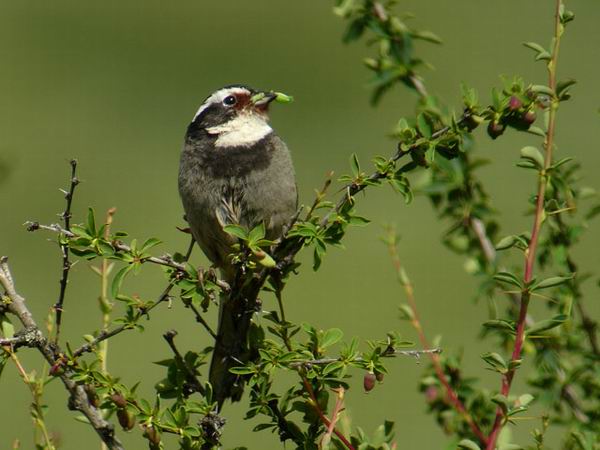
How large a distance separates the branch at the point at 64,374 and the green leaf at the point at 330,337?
1.58 ft

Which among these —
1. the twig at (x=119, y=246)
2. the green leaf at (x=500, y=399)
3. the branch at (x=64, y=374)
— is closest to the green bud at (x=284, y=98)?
the twig at (x=119, y=246)

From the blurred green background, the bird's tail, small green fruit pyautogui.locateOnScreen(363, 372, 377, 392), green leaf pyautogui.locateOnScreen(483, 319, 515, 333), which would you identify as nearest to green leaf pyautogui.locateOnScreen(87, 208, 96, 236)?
the bird's tail

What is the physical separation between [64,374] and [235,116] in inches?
69.9

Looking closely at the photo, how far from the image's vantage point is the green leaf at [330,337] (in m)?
2.38

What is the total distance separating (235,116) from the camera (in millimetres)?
3955

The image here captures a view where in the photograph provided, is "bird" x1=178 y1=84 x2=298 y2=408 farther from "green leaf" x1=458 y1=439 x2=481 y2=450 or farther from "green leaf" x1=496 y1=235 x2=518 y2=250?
"green leaf" x1=458 y1=439 x2=481 y2=450

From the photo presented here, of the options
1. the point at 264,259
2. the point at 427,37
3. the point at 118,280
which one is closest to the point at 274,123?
the point at 427,37

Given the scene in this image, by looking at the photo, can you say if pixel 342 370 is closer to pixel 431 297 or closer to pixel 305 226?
pixel 305 226

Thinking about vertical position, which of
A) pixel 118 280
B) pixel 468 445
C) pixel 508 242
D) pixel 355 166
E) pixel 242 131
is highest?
pixel 242 131

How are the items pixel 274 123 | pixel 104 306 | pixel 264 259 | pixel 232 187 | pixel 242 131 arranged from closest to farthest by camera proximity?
pixel 264 259 < pixel 104 306 < pixel 232 187 < pixel 242 131 < pixel 274 123

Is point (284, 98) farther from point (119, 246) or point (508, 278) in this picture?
point (508, 278)

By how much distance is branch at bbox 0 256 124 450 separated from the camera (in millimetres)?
2338

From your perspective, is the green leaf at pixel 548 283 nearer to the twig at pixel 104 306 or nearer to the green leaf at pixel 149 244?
the green leaf at pixel 149 244

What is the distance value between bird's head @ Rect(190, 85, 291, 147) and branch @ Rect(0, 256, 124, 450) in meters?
1.54
